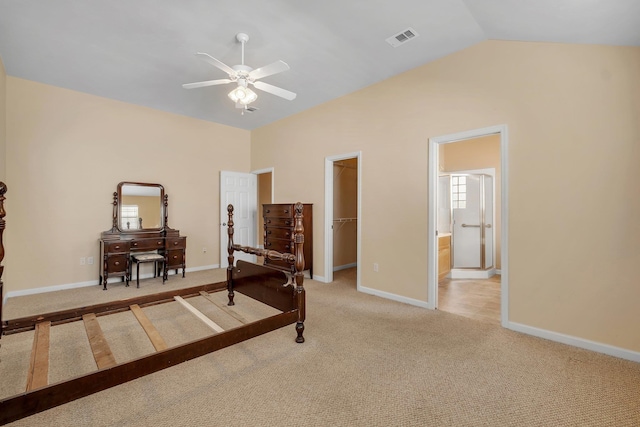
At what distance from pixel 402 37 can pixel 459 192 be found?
348 cm

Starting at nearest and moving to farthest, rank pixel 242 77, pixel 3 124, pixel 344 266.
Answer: pixel 242 77
pixel 3 124
pixel 344 266

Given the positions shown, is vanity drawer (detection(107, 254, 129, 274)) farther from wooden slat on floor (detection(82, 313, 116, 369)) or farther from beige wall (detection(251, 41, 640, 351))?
beige wall (detection(251, 41, 640, 351))

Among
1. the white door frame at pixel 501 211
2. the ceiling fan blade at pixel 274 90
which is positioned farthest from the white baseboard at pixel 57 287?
the white door frame at pixel 501 211

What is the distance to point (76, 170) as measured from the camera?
4383mm

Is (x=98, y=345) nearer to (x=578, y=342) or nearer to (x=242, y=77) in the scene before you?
(x=242, y=77)

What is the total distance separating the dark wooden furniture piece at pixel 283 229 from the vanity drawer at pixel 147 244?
71.6 inches

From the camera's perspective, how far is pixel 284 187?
5.59m

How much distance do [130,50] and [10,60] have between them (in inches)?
65.4

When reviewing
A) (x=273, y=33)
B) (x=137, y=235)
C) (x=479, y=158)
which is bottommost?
(x=137, y=235)

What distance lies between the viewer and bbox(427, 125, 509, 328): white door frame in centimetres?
295

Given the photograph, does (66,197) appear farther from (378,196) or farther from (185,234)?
(378,196)

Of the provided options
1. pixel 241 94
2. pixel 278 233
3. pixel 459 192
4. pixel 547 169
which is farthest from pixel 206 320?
pixel 459 192

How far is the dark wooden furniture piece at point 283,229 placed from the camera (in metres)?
4.75

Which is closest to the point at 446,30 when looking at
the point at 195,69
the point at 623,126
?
the point at 623,126
